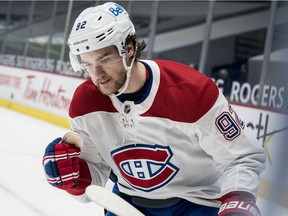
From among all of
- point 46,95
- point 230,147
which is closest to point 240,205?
point 230,147

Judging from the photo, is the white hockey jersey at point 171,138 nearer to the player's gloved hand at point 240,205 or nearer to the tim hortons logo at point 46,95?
the player's gloved hand at point 240,205

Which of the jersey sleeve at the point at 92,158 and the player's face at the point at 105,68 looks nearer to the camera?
the player's face at the point at 105,68

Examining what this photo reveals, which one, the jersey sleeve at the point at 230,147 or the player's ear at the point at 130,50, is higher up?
the player's ear at the point at 130,50

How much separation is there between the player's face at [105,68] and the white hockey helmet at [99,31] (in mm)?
14

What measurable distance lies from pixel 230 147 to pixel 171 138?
0.18m

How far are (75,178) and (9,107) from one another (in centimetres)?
674

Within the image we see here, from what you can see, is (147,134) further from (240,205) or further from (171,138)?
(240,205)

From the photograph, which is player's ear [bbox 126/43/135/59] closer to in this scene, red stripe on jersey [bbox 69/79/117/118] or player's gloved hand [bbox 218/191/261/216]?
red stripe on jersey [bbox 69/79/117/118]

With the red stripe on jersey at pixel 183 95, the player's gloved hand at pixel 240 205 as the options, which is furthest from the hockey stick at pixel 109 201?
the red stripe on jersey at pixel 183 95

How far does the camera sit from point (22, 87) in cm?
758

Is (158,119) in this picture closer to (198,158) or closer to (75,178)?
(198,158)

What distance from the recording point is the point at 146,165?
4.34ft

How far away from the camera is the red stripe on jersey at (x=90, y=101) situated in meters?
1.37

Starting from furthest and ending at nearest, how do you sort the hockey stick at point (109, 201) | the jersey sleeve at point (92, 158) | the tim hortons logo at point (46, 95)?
the tim hortons logo at point (46, 95)
the jersey sleeve at point (92, 158)
the hockey stick at point (109, 201)
